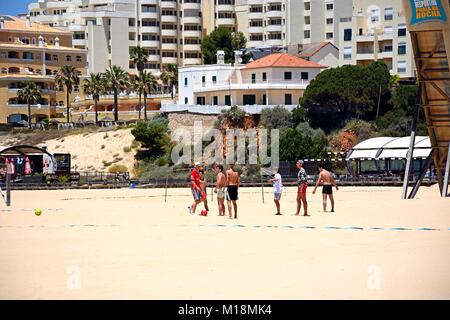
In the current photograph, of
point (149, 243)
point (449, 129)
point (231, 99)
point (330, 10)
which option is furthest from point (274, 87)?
point (149, 243)

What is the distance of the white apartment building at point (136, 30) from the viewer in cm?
10925

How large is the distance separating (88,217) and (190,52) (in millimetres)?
85706

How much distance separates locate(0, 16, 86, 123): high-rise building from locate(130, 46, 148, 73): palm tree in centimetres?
621

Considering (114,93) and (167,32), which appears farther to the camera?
(167,32)

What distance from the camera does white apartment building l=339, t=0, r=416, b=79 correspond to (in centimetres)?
9369

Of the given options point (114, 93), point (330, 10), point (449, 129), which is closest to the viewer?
point (449, 129)

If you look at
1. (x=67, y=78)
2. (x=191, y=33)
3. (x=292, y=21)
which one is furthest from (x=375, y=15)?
Answer: (x=67, y=78)

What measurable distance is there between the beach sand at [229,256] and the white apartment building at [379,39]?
65.7 meters

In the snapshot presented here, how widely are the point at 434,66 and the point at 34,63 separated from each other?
7121 centimetres

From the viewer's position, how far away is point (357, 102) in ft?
252

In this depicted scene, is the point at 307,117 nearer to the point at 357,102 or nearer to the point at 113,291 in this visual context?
the point at 357,102

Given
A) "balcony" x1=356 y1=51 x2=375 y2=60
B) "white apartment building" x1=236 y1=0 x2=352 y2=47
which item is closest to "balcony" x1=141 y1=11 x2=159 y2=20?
"white apartment building" x1=236 y1=0 x2=352 y2=47

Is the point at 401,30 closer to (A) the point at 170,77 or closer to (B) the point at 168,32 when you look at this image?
(A) the point at 170,77

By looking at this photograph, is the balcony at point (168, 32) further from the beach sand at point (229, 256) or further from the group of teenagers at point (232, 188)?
the beach sand at point (229, 256)
